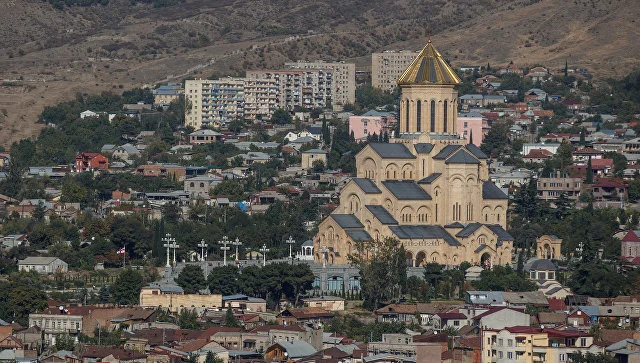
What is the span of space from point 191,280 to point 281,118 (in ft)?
177

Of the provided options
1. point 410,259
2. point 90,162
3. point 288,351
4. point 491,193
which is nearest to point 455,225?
point 491,193

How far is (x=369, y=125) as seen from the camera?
135375mm

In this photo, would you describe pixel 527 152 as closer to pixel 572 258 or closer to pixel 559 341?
pixel 572 258

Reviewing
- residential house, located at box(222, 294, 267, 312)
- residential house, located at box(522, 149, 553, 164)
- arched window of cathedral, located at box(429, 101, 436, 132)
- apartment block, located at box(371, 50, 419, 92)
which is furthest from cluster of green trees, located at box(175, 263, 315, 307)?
apartment block, located at box(371, 50, 419, 92)

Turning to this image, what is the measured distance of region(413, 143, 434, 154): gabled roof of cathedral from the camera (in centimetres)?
10288

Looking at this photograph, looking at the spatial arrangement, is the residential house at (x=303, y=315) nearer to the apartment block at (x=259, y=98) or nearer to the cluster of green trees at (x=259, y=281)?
→ the cluster of green trees at (x=259, y=281)

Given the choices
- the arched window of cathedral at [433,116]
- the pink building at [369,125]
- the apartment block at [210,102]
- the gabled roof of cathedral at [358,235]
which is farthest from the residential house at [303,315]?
the apartment block at [210,102]

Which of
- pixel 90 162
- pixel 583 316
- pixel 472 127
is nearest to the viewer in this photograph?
pixel 583 316

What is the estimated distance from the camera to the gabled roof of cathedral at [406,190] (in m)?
100

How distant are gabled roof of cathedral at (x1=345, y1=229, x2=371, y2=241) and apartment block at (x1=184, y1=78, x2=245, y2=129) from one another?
1767 inches

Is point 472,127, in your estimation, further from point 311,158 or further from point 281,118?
point 281,118

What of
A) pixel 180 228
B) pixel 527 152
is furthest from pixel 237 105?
pixel 180 228

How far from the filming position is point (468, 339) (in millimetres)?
77375

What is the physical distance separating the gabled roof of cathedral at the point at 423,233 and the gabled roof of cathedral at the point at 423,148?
14.6ft
